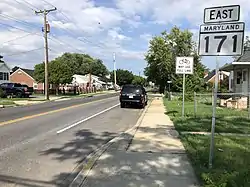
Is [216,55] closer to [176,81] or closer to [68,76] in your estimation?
[176,81]

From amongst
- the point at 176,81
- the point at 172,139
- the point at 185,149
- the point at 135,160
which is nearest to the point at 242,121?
the point at 172,139

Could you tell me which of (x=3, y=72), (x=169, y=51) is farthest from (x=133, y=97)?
(x=3, y=72)

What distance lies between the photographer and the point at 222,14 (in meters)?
6.19

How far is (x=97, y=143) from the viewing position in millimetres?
9664

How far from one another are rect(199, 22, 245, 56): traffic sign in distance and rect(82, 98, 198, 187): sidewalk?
2.27m

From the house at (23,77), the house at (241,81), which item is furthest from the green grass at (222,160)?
the house at (23,77)

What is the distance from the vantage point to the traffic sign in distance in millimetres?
6090

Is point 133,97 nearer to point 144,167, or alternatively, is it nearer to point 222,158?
point 222,158

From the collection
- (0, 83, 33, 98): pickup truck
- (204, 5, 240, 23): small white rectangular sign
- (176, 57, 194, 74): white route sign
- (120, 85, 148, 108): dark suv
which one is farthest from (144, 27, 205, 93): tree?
(204, 5, 240, 23): small white rectangular sign

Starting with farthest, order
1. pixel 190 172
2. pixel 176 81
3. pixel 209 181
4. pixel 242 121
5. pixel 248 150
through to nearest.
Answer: pixel 176 81 → pixel 242 121 → pixel 248 150 → pixel 190 172 → pixel 209 181

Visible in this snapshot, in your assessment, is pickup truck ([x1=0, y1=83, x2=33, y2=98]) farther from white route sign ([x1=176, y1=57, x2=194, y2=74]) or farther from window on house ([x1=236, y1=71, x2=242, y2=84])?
white route sign ([x1=176, y1=57, x2=194, y2=74])

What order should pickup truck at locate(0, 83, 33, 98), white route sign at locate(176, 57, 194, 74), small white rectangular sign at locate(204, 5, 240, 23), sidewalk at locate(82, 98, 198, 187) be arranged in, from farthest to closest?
pickup truck at locate(0, 83, 33, 98) < white route sign at locate(176, 57, 194, 74) < small white rectangular sign at locate(204, 5, 240, 23) < sidewalk at locate(82, 98, 198, 187)

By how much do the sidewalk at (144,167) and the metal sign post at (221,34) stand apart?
2.62ft

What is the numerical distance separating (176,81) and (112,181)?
35523 millimetres
